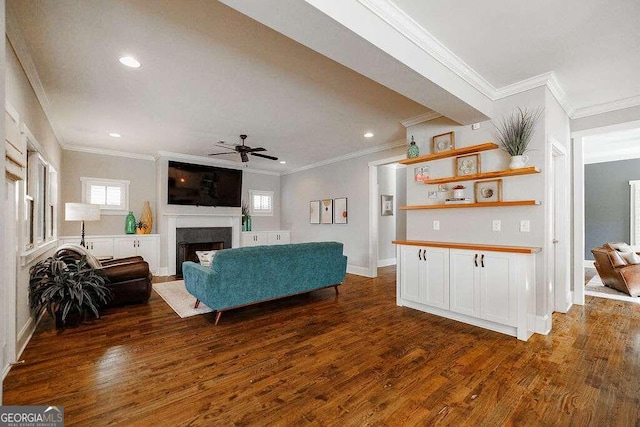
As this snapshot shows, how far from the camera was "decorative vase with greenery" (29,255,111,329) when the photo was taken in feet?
10.1

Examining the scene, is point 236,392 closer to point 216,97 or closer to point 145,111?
point 216,97

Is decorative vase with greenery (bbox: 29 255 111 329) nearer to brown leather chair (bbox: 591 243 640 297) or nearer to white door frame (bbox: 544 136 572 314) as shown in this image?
white door frame (bbox: 544 136 572 314)

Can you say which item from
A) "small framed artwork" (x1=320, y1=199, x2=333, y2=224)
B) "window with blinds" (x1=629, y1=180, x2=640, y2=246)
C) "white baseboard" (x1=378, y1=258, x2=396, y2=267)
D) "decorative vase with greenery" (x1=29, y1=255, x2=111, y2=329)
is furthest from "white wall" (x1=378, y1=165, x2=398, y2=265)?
"decorative vase with greenery" (x1=29, y1=255, x2=111, y2=329)

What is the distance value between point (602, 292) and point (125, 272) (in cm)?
692

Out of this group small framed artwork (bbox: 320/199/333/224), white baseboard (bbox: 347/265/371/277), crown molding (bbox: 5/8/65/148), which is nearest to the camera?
crown molding (bbox: 5/8/65/148)

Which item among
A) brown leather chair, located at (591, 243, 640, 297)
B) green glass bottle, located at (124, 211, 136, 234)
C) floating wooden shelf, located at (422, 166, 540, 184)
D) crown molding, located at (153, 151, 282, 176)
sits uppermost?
crown molding, located at (153, 151, 282, 176)

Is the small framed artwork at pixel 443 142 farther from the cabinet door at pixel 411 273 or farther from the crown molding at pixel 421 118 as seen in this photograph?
the cabinet door at pixel 411 273

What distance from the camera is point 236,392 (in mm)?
2053

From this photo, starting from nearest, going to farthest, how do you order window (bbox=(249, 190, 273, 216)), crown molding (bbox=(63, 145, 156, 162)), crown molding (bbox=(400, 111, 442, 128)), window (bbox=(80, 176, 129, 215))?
crown molding (bbox=(400, 111, 442, 128)) → crown molding (bbox=(63, 145, 156, 162)) → window (bbox=(80, 176, 129, 215)) → window (bbox=(249, 190, 273, 216))

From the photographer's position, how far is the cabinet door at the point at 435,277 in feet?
11.3

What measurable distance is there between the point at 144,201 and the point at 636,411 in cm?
756

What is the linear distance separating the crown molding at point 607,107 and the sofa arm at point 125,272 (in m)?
6.04

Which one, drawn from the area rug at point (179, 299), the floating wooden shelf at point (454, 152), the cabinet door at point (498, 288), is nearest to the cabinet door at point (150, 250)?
the area rug at point (179, 299)

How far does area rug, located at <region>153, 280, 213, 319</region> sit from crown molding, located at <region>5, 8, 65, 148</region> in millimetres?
2881
